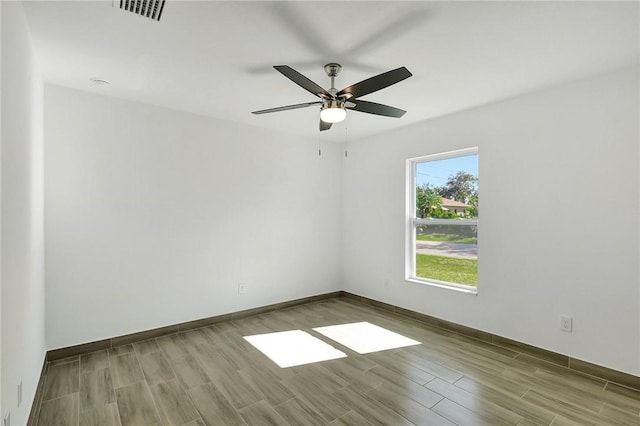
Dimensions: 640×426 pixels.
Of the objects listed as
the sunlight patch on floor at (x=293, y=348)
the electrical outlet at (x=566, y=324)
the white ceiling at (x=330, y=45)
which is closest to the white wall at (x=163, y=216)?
the white ceiling at (x=330, y=45)

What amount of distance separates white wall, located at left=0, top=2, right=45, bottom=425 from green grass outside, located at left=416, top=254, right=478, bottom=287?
3.90 m

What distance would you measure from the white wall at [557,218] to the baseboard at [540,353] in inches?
2.1

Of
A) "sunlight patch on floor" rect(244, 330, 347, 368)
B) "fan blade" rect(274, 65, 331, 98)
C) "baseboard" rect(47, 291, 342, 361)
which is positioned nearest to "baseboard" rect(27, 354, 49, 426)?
"baseboard" rect(47, 291, 342, 361)

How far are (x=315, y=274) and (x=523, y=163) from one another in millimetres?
3119

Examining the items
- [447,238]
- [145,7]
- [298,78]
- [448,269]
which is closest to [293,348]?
[448,269]

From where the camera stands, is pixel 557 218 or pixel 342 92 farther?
pixel 557 218

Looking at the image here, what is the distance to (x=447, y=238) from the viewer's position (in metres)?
3.88

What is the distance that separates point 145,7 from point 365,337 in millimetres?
3396

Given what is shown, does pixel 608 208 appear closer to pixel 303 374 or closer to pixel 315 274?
pixel 303 374

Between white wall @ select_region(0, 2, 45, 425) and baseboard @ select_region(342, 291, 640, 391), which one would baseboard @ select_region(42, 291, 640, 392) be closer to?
baseboard @ select_region(342, 291, 640, 391)

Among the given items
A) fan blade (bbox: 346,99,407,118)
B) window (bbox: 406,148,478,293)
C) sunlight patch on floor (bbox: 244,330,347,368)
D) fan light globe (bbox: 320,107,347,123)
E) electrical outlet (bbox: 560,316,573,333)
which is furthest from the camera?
window (bbox: 406,148,478,293)

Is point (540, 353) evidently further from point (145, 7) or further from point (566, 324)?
point (145, 7)

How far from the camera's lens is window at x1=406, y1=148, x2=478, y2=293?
366cm

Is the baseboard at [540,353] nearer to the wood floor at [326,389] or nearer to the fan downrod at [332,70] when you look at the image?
the wood floor at [326,389]
